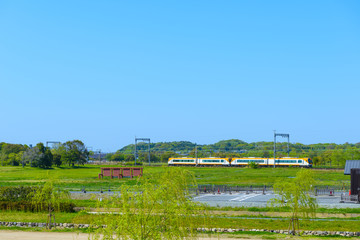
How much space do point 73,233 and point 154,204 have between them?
17955mm

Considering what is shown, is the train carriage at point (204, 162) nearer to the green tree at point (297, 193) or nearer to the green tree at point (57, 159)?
the green tree at point (57, 159)

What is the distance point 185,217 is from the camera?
671 inches

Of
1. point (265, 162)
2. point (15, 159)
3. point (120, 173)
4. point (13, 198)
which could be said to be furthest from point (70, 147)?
point (13, 198)

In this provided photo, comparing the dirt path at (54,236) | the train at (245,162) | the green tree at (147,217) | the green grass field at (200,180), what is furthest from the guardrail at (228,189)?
the train at (245,162)

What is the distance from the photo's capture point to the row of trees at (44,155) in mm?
144875

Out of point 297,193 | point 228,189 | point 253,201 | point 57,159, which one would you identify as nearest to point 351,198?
point 253,201

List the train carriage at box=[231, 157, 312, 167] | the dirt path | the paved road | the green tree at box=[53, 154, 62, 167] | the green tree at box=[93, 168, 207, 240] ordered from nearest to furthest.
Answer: the green tree at box=[93, 168, 207, 240]
the dirt path
the paved road
the train carriage at box=[231, 157, 312, 167]
the green tree at box=[53, 154, 62, 167]

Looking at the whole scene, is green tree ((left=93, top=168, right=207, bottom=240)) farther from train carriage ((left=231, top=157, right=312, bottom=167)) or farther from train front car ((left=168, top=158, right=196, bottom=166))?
train front car ((left=168, top=158, right=196, bottom=166))

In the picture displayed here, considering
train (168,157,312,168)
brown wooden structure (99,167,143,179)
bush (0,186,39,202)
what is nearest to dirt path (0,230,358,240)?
bush (0,186,39,202)

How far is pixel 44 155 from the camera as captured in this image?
144375 millimetres

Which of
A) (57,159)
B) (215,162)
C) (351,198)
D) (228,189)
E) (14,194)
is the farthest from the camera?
(57,159)

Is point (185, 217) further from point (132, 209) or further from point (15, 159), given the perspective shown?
point (15, 159)

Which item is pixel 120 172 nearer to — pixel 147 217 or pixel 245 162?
pixel 245 162

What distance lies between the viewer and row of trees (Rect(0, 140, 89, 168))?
5704 inches
